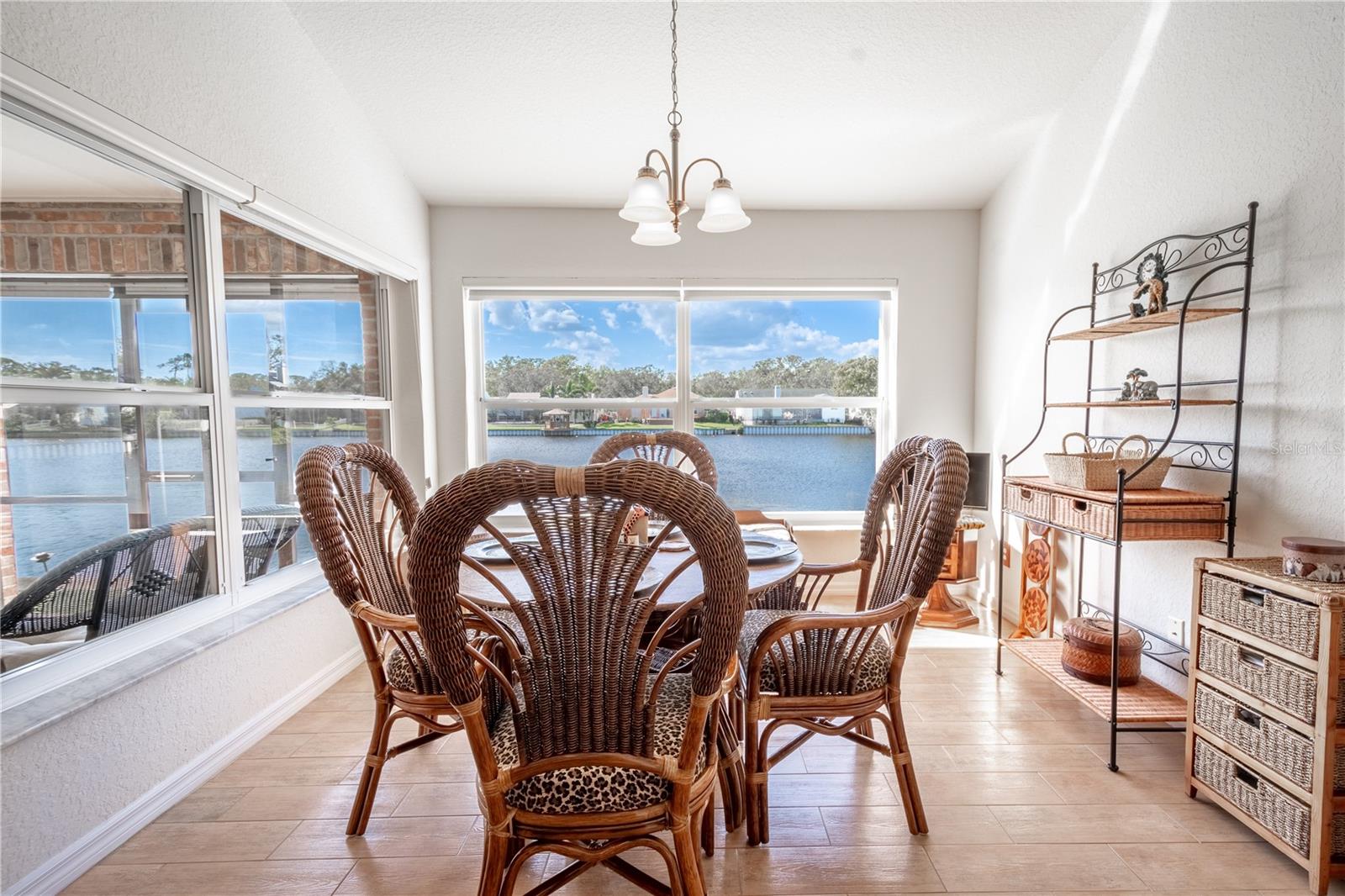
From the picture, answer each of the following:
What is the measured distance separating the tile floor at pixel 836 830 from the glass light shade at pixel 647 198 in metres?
1.83

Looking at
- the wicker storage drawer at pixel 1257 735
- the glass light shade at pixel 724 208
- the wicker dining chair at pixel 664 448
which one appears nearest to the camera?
the wicker storage drawer at pixel 1257 735

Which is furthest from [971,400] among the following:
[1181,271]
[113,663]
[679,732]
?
Answer: [113,663]

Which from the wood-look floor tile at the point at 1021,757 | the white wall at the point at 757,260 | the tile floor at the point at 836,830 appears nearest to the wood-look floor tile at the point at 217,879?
the tile floor at the point at 836,830

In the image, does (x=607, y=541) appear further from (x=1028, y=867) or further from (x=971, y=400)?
(x=971, y=400)

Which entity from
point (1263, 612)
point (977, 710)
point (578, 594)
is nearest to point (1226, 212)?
point (1263, 612)

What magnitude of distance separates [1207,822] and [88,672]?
313 centimetres

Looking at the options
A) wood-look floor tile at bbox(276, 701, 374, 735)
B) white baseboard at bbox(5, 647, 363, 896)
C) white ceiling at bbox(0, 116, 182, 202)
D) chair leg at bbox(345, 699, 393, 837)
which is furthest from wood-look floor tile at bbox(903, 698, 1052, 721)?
white ceiling at bbox(0, 116, 182, 202)

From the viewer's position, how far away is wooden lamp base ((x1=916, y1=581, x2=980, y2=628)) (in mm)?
3217

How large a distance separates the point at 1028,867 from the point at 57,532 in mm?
2696

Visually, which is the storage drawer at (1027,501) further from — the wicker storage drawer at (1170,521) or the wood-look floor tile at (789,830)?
the wood-look floor tile at (789,830)

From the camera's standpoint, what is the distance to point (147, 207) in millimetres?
1797

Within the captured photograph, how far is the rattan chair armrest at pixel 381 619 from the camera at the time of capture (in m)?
1.39

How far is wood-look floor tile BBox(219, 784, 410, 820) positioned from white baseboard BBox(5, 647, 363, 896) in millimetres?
187

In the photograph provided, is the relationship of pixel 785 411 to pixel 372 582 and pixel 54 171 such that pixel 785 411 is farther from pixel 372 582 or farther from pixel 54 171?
pixel 54 171
